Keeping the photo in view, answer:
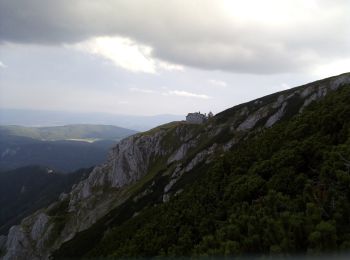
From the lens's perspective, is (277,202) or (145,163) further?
(145,163)

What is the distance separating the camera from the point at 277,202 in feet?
71.2

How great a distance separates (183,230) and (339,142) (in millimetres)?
13986

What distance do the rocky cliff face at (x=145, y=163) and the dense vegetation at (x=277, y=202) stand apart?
2411 inches

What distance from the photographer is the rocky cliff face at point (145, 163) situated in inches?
4279

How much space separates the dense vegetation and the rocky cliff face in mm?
61243

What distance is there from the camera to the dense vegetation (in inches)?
688

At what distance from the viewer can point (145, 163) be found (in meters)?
144

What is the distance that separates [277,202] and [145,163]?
124 metres

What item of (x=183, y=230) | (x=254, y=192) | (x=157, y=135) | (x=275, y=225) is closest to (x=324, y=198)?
(x=275, y=225)

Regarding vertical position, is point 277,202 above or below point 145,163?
above

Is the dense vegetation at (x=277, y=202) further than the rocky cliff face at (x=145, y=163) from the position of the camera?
No

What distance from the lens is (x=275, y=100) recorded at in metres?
123

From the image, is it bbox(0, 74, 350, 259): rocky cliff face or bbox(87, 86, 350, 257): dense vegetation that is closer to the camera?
bbox(87, 86, 350, 257): dense vegetation

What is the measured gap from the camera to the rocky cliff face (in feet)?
357
